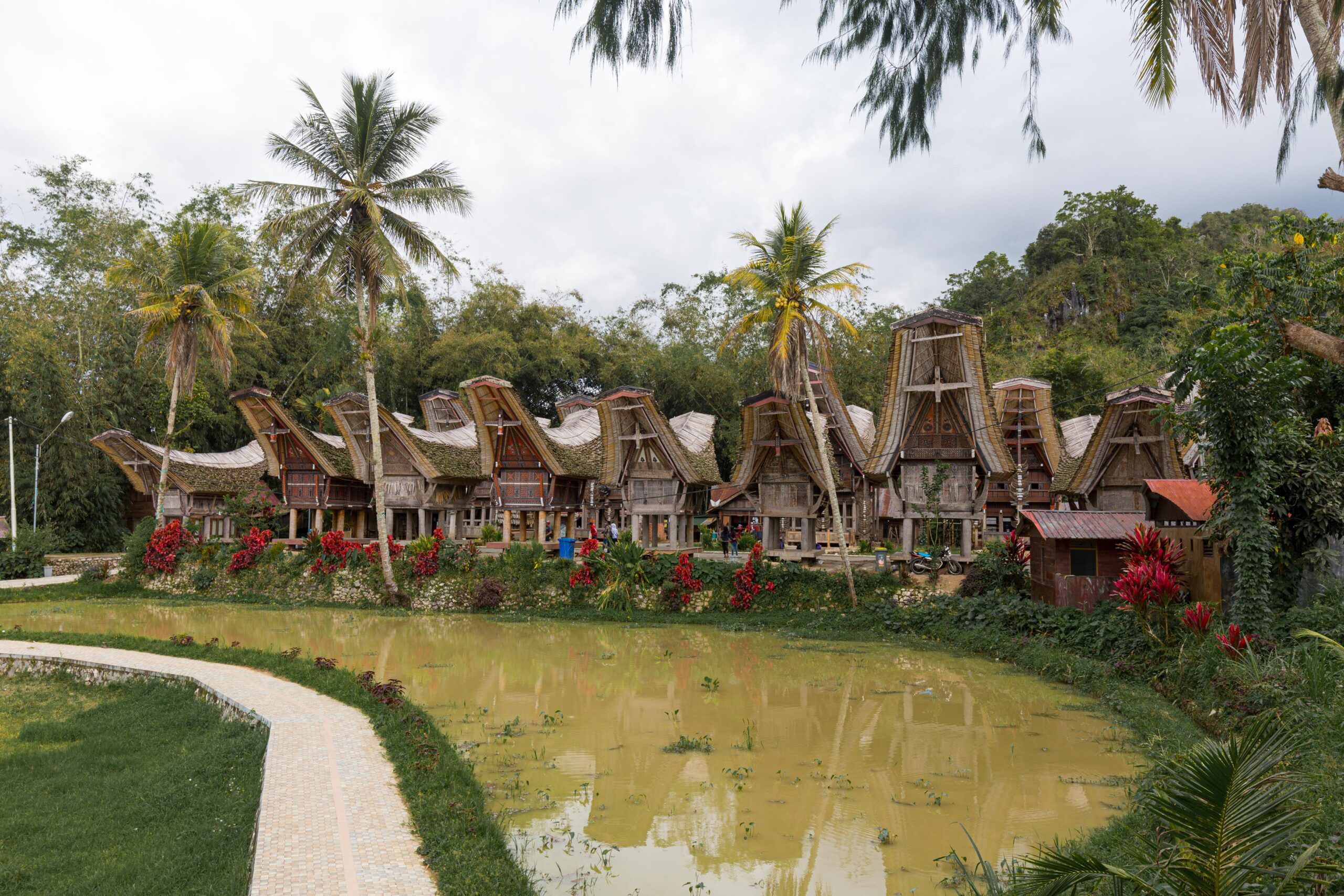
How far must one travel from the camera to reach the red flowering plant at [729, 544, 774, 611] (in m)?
17.2

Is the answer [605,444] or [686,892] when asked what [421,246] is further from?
[686,892]

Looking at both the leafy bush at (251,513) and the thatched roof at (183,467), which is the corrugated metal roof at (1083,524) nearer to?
the leafy bush at (251,513)

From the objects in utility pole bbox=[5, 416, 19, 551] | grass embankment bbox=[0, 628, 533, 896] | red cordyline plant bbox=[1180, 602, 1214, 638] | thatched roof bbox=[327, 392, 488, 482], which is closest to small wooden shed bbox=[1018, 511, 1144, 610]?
red cordyline plant bbox=[1180, 602, 1214, 638]

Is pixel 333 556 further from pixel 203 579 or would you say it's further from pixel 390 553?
pixel 203 579

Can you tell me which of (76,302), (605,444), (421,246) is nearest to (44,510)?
(76,302)

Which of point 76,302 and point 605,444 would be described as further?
point 76,302

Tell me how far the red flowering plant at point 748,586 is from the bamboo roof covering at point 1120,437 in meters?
8.68

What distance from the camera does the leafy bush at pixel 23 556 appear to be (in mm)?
21984

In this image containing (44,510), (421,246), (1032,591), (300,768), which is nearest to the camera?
(300,768)

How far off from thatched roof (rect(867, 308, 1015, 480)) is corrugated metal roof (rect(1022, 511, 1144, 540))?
331 cm

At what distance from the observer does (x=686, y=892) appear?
536 cm

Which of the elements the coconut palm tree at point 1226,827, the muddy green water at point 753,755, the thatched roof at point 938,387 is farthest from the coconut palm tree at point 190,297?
the coconut palm tree at point 1226,827

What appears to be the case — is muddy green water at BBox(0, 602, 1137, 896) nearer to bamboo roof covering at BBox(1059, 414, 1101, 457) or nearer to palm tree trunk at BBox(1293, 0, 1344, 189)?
palm tree trunk at BBox(1293, 0, 1344, 189)

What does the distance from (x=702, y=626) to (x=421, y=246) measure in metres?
11.1
